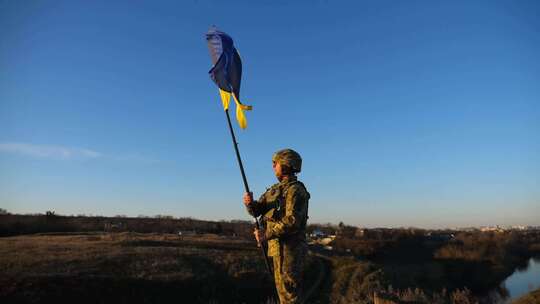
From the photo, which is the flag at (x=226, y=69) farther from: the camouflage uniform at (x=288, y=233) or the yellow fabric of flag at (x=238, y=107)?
the camouflage uniform at (x=288, y=233)

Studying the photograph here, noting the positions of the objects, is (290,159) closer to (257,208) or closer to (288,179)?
(288,179)

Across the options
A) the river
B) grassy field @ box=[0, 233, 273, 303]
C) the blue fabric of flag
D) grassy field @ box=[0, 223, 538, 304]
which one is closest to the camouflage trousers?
the blue fabric of flag

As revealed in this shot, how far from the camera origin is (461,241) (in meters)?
74.5

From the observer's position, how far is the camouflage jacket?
5527 millimetres

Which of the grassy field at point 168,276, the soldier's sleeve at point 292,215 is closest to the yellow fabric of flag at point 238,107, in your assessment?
the soldier's sleeve at point 292,215

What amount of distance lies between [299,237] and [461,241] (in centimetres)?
7687

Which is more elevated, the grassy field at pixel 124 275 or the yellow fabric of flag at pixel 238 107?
the yellow fabric of flag at pixel 238 107

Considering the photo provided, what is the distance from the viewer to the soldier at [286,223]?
557cm

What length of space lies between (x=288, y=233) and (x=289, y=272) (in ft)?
1.77

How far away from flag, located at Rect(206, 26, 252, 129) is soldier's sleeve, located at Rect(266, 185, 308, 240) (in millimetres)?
2072

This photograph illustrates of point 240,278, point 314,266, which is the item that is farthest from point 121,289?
point 314,266

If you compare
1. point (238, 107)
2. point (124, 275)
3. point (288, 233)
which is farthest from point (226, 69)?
point (124, 275)

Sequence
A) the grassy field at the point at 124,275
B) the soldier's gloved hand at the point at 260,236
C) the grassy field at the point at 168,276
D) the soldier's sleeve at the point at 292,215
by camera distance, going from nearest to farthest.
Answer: the soldier's sleeve at the point at 292,215 → the soldier's gloved hand at the point at 260,236 → the grassy field at the point at 168,276 → the grassy field at the point at 124,275

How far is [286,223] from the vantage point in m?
5.50
